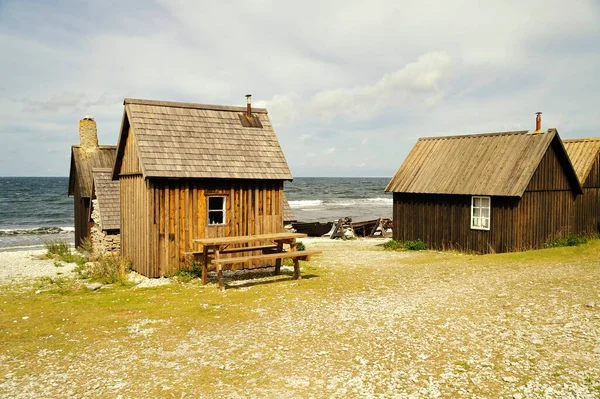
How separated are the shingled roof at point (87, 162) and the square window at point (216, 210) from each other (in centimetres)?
1050

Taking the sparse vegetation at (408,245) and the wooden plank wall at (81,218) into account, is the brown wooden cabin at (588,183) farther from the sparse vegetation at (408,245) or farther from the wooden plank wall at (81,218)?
the wooden plank wall at (81,218)

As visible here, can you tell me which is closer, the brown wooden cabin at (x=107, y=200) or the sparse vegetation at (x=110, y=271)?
the sparse vegetation at (x=110, y=271)

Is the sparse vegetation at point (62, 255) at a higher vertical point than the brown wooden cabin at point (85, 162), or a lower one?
lower

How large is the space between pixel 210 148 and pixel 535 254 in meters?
13.2

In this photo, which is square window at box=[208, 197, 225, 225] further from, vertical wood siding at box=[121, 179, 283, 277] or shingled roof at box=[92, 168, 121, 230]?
shingled roof at box=[92, 168, 121, 230]

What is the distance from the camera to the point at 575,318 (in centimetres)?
1123

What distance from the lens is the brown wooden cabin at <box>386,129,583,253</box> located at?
21916 mm

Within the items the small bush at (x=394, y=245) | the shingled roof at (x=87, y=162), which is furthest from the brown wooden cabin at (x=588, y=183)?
the shingled roof at (x=87, y=162)

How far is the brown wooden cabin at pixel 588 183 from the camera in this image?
2505 cm

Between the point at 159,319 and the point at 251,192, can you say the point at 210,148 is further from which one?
the point at 159,319

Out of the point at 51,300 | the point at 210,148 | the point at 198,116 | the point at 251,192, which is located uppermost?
the point at 198,116

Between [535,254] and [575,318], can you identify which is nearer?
[575,318]

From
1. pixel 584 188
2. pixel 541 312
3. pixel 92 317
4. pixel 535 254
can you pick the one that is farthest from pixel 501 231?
pixel 92 317

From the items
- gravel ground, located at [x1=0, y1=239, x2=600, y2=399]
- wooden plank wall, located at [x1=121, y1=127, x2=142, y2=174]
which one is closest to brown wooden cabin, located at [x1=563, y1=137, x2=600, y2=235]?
gravel ground, located at [x1=0, y1=239, x2=600, y2=399]
